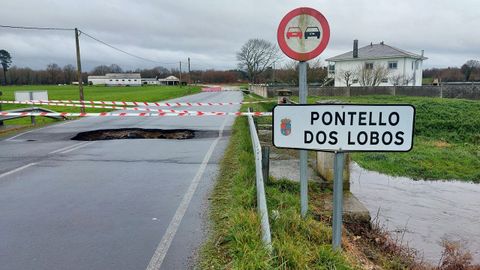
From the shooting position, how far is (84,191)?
651 centimetres

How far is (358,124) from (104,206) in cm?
388

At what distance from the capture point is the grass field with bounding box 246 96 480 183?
10.5 meters

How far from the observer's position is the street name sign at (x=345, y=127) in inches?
134

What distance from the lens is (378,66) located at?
5469 cm

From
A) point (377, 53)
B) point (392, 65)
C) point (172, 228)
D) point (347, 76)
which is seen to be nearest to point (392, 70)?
point (392, 65)

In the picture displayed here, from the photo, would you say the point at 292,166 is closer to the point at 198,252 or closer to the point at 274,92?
the point at 198,252

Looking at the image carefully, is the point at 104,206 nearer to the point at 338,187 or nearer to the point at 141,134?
Result: the point at 338,187

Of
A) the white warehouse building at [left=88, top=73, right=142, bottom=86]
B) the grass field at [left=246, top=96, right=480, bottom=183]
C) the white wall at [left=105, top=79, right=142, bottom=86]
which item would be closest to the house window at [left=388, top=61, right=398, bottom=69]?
the grass field at [left=246, top=96, right=480, bottom=183]

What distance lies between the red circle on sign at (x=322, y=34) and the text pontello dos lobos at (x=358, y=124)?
3.47 feet

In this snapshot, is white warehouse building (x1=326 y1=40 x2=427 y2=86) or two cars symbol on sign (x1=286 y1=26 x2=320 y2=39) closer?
→ two cars symbol on sign (x1=286 y1=26 x2=320 y2=39)

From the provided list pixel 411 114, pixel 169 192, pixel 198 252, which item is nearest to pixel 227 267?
pixel 198 252

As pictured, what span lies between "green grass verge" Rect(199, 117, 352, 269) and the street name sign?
1.02m

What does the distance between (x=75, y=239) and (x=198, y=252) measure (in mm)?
1479

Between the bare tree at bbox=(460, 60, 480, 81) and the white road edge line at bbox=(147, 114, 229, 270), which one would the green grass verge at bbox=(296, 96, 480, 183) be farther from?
the bare tree at bbox=(460, 60, 480, 81)
